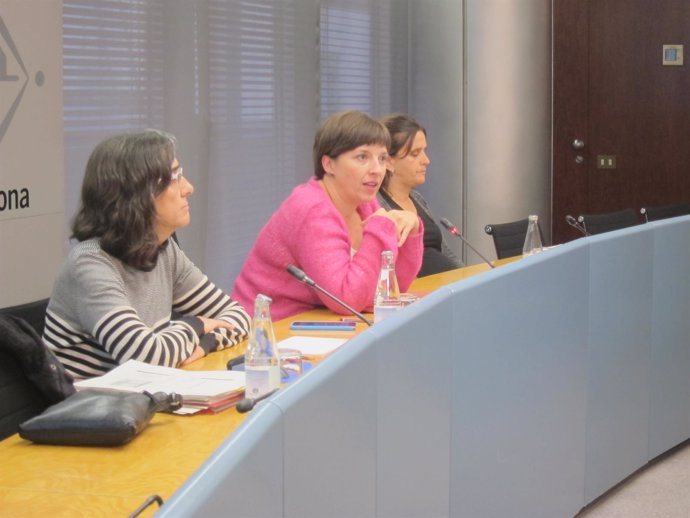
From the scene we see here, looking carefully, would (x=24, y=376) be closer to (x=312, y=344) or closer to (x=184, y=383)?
(x=184, y=383)

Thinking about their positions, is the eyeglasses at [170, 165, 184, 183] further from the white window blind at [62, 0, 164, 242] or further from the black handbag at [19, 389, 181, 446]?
the white window blind at [62, 0, 164, 242]

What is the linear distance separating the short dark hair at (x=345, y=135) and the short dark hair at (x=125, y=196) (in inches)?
39.5

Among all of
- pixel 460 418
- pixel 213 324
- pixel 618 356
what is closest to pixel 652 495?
pixel 618 356

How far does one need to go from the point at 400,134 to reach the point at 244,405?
2.79 metres

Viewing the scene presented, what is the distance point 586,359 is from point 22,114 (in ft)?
6.66

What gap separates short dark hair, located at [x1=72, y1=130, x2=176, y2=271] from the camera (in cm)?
283

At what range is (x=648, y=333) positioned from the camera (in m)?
3.95

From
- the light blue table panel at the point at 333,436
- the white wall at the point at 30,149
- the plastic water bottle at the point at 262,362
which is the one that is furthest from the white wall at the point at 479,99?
the light blue table panel at the point at 333,436

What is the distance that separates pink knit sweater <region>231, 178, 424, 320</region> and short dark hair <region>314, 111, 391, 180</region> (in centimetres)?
13

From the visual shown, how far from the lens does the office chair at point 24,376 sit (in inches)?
84.5

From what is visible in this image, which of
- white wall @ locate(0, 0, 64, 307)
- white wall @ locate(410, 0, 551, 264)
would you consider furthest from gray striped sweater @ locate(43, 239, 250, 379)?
white wall @ locate(410, 0, 551, 264)

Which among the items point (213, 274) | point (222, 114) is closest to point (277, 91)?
point (222, 114)

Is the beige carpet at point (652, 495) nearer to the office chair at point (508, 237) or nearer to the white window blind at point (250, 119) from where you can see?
the office chair at point (508, 237)

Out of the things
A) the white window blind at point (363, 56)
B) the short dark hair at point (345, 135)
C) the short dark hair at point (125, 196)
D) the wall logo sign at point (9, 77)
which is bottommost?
the short dark hair at point (125, 196)
